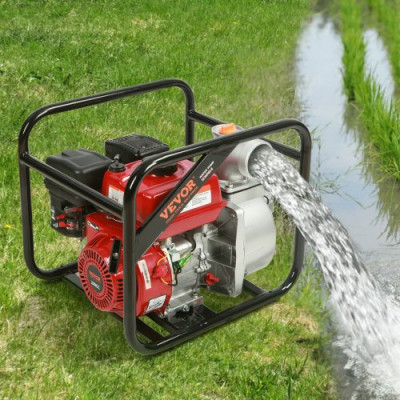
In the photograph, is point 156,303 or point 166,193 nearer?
point 166,193

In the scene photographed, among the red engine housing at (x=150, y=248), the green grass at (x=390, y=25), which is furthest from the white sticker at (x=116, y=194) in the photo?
the green grass at (x=390, y=25)

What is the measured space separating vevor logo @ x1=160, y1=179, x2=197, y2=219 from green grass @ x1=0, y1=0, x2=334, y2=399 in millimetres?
625

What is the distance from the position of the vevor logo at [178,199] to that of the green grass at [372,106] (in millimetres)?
2212

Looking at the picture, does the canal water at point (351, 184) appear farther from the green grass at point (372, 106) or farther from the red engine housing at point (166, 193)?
the red engine housing at point (166, 193)

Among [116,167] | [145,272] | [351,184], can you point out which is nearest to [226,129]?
[116,167]

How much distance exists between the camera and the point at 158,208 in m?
2.86

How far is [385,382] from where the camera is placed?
315 centimetres

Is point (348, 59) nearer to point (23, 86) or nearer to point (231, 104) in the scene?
point (231, 104)

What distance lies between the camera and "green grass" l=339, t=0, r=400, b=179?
16.3ft

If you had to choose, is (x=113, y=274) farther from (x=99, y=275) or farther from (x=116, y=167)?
(x=116, y=167)

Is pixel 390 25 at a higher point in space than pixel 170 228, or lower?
lower

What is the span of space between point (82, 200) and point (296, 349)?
1038 millimetres

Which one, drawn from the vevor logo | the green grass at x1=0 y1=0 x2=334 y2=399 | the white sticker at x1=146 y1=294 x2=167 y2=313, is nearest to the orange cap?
the vevor logo

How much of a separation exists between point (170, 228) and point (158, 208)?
23 cm
